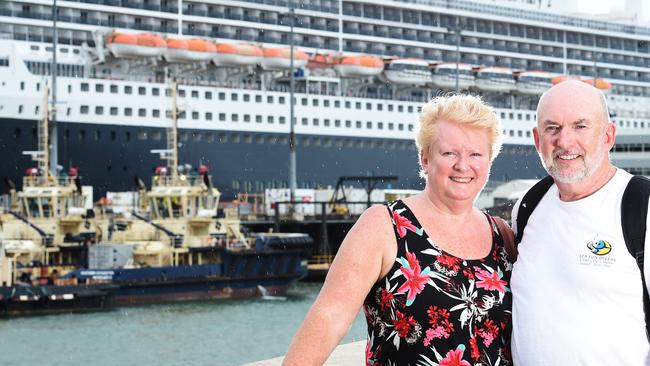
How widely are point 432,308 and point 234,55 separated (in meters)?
42.7

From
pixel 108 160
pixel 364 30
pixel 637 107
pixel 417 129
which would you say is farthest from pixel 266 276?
pixel 637 107

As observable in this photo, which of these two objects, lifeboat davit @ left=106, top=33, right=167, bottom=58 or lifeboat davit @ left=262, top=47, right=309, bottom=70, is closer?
lifeboat davit @ left=106, top=33, right=167, bottom=58

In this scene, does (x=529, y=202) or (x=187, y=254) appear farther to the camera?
(x=187, y=254)

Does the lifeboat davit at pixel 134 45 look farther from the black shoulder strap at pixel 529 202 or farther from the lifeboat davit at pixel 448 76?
the black shoulder strap at pixel 529 202

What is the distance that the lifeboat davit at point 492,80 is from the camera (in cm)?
5450

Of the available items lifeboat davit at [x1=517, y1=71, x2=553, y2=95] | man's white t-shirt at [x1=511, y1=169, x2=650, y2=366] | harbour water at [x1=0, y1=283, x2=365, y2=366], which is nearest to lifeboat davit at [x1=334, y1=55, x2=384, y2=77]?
lifeboat davit at [x1=517, y1=71, x2=553, y2=95]

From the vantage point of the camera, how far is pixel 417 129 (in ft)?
11.3

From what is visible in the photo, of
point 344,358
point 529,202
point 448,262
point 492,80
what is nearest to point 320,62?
point 492,80

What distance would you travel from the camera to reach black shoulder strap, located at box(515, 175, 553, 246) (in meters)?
3.54

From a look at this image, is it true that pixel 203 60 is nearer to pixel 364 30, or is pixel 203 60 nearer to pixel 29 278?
pixel 364 30

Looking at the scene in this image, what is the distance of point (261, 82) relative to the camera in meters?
47.2

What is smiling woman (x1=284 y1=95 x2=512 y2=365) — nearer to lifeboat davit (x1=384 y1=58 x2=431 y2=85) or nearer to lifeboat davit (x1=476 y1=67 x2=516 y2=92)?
lifeboat davit (x1=384 y1=58 x2=431 y2=85)

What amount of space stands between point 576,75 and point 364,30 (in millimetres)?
12987

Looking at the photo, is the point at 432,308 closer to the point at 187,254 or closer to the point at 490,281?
the point at 490,281
